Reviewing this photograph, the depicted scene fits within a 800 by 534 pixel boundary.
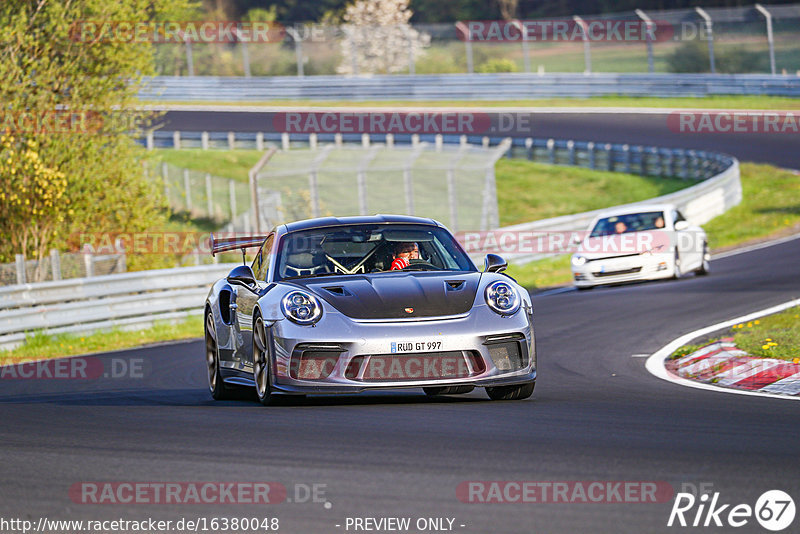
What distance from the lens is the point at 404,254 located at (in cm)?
Result: 959

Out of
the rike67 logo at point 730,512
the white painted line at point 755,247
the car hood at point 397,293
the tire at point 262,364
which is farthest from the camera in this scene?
the white painted line at point 755,247

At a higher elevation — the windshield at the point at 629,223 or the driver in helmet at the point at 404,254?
the driver in helmet at the point at 404,254

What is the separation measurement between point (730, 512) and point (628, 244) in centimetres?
1664

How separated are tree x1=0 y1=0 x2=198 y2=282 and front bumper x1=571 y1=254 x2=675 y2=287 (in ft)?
29.0

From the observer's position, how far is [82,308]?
1891 cm

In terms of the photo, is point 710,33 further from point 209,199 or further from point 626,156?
point 209,199

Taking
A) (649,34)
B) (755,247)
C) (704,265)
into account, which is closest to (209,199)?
(755,247)

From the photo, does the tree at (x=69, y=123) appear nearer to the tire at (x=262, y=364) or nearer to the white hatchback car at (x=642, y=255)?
the white hatchback car at (x=642, y=255)

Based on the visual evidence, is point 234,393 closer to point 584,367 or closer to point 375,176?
point 584,367

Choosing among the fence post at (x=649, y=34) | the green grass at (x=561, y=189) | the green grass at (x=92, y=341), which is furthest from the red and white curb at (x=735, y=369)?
the fence post at (x=649, y=34)

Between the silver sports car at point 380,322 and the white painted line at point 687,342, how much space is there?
1679mm

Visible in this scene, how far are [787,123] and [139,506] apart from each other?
38.3 m

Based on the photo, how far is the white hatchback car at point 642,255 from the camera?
21.2 metres

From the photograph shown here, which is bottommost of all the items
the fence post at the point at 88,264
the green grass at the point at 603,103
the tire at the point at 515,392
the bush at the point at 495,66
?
the green grass at the point at 603,103
